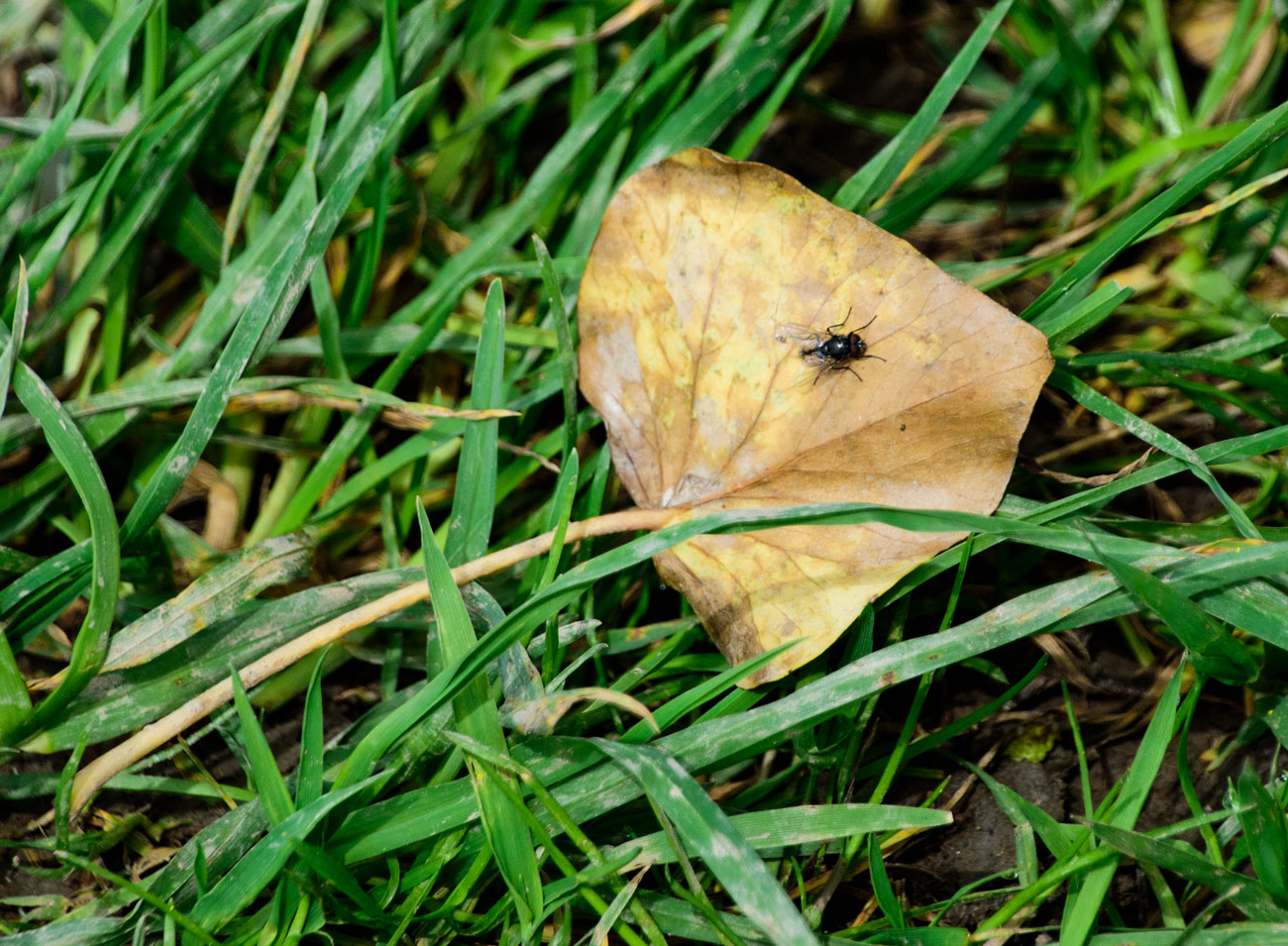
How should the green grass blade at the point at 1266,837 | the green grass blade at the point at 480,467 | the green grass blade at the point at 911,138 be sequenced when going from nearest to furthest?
the green grass blade at the point at 1266,837 < the green grass blade at the point at 480,467 < the green grass blade at the point at 911,138

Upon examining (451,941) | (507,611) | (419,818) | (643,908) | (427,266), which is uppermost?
(427,266)

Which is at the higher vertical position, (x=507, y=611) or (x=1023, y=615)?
(x=1023, y=615)

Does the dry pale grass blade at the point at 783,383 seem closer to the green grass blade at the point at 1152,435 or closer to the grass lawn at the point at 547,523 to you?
the grass lawn at the point at 547,523

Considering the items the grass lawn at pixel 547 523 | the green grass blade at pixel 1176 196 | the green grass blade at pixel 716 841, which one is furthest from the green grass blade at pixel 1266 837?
the green grass blade at pixel 1176 196

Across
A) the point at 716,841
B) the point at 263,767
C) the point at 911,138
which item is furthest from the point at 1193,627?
the point at 263,767

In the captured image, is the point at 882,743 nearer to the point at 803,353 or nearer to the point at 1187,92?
the point at 803,353

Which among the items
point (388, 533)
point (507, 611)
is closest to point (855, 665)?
point (507, 611)

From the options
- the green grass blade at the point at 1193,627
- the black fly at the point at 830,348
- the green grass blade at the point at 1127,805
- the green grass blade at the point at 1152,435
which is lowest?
the green grass blade at the point at 1127,805
